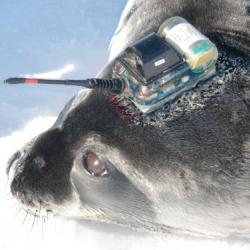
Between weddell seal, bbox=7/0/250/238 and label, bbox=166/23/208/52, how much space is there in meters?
0.21

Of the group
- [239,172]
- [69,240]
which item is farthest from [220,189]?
[69,240]

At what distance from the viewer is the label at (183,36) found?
8.45ft

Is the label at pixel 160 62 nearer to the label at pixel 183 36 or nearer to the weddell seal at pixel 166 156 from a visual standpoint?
the label at pixel 183 36

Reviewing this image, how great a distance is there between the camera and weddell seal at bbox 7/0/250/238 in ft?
8.84

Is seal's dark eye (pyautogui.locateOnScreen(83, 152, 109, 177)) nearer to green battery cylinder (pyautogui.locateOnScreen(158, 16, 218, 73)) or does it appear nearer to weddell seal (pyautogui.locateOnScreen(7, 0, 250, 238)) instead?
weddell seal (pyautogui.locateOnScreen(7, 0, 250, 238))

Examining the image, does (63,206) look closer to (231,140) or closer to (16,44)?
(231,140)

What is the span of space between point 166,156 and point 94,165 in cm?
37

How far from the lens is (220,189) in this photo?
2799 millimetres

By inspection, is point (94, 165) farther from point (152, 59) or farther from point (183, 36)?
point (183, 36)

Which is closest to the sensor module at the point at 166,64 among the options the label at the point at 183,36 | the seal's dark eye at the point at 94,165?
the label at the point at 183,36

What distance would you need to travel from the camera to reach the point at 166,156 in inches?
108

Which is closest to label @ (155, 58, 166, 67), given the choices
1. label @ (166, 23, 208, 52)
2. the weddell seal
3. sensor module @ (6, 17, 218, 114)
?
sensor module @ (6, 17, 218, 114)

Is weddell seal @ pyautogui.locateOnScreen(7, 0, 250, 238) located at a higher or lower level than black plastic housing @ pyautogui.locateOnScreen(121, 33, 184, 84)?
lower

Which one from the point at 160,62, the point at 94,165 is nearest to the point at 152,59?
the point at 160,62
